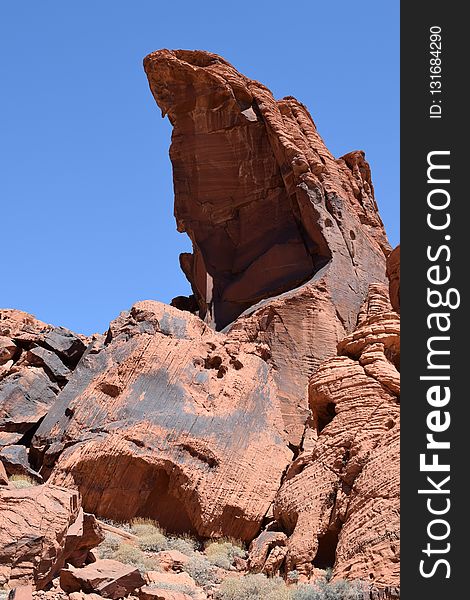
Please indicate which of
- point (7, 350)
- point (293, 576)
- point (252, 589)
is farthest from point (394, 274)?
point (7, 350)

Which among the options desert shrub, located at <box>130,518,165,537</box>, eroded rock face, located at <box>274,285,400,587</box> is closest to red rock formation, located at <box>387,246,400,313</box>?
eroded rock face, located at <box>274,285,400,587</box>

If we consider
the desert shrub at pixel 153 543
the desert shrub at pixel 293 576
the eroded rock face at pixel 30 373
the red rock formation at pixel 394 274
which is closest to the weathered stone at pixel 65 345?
the eroded rock face at pixel 30 373

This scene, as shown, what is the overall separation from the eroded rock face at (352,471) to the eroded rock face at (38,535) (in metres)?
4.17

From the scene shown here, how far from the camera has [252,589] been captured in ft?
51.6

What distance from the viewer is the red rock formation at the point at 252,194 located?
106ft

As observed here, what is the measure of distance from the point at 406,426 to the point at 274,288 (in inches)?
869

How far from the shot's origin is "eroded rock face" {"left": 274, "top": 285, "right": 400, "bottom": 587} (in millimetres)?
15492

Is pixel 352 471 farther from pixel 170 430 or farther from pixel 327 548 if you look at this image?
pixel 170 430

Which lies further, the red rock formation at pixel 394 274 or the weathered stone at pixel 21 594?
the red rock formation at pixel 394 274

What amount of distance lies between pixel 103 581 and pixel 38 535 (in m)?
1.30

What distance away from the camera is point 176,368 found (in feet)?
79.4

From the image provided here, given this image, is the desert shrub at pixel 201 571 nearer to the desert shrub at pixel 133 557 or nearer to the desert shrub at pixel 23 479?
the desert shrub at pixel 133 557

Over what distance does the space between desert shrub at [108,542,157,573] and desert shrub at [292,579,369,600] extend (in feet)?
11.2

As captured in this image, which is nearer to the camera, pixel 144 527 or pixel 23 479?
pixel 144 527
